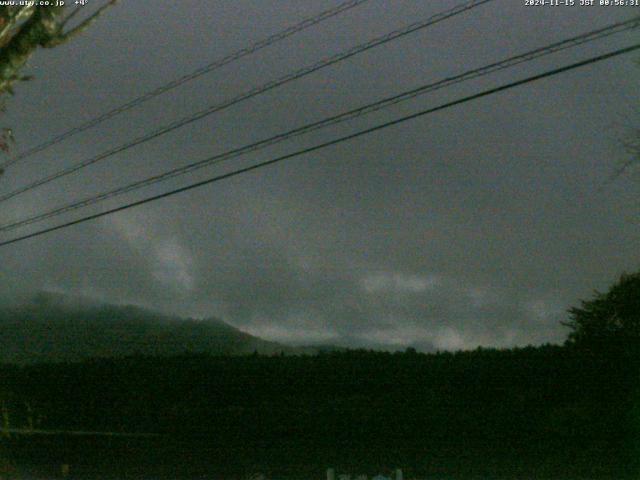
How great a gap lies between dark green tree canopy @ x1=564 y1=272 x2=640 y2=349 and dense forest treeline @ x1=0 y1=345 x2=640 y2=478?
2224 mm

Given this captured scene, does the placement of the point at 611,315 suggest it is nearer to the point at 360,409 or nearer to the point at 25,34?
the point at 360,409

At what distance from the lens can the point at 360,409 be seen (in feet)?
68.6

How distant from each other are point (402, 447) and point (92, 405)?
1089cm

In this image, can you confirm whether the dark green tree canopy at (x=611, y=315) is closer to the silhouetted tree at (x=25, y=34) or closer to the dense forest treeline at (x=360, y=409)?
the dense forest treeline at (x=360, y=409)

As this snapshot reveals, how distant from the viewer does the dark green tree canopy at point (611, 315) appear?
22734 mm

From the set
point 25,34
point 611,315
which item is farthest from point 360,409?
A: point 25,34

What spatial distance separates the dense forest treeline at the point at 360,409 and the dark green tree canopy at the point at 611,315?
2.22 meters

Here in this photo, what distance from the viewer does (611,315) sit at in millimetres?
23766

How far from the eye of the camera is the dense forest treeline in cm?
1762

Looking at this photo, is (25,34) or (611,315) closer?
(25,34)

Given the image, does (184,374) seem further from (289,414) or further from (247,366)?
(289,414)

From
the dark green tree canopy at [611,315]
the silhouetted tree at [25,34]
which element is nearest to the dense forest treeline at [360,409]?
the dark green tree canopy at [611,315]

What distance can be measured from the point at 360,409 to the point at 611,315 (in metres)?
8.39

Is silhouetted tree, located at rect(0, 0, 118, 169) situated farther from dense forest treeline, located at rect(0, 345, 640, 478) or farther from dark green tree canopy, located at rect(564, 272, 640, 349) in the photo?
dark green tree canopy, located at rect(564, 272, 640, 349)
